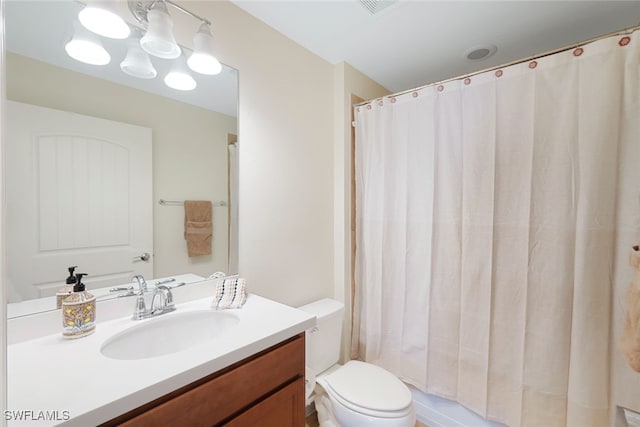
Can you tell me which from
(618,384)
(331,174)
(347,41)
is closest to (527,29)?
(347,41)

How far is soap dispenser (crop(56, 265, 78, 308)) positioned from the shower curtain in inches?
58.4

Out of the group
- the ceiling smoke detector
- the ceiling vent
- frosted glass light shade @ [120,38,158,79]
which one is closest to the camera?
frosted glass light shade @ [120,38,158,79]

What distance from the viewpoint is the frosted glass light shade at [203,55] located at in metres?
1.07

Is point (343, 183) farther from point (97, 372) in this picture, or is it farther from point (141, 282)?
point (97, 372)

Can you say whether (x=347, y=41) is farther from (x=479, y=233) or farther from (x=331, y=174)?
(x=479, y=233)

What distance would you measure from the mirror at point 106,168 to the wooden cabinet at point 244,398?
0.56 meters

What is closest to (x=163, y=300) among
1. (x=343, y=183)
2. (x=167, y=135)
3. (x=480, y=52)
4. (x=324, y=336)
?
(x=167, y=135)

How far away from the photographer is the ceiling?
49.6 inches

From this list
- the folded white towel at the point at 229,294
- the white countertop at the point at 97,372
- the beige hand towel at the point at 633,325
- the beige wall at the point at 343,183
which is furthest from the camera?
the beige wall at the point at 343,183

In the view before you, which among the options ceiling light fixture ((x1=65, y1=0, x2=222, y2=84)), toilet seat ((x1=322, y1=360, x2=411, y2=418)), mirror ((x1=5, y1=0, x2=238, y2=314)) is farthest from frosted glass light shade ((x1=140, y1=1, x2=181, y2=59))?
toilet seat ((x1=322, y1=360, x2=411, y2=418))

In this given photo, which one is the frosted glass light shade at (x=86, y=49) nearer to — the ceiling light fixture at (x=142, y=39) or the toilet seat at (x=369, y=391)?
the ceiling light fixture at (x=142, y=39)

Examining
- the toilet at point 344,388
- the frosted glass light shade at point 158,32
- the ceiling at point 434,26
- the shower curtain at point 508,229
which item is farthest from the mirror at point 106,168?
the shower curtain at point 508,229

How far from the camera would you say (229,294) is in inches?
44.7

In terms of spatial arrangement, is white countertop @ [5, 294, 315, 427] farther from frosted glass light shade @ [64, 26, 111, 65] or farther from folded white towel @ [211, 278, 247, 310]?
frosted glass light shade @ [64, 26, 111, 65]
